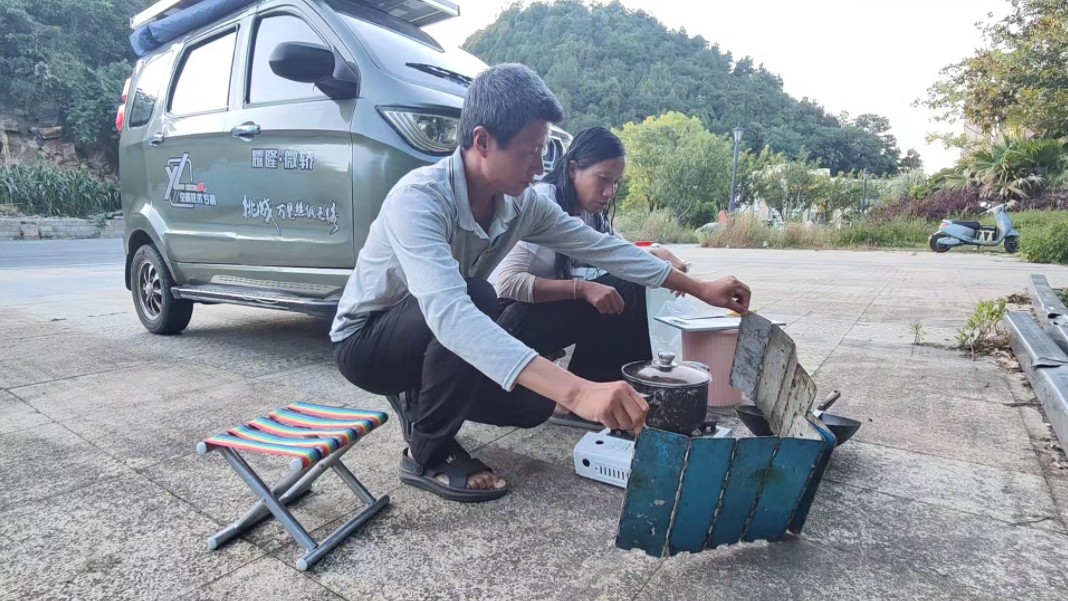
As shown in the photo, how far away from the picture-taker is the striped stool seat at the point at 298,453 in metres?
1.42

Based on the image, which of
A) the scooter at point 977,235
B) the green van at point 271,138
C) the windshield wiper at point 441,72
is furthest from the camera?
the scooter at point 977,235

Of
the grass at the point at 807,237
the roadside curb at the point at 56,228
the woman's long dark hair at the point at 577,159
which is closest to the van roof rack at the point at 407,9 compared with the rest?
the woman's long dark hair at the point at 577,159

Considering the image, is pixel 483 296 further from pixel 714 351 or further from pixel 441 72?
pixel 441 72

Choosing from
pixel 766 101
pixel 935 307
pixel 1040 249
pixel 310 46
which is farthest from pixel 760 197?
pixel 766 101

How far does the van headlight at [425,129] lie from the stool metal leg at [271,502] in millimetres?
1667

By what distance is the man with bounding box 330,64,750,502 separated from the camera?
1.46 meters

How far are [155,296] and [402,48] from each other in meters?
2.45

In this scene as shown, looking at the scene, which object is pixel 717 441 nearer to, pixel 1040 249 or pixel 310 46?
pixel 310 46

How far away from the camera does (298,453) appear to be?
1375mm

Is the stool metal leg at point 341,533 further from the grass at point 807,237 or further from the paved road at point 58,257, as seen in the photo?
the grass at point 807,237

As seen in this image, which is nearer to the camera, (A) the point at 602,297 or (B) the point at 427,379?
(B) the point at 427,379

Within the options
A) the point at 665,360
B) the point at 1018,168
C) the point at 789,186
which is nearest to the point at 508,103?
the point at 665,360

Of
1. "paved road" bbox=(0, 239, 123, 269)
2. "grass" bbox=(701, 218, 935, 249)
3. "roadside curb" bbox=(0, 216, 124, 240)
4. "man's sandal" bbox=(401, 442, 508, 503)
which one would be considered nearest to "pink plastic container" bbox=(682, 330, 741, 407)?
"man's sandal" bbox=(401, 442, 508, 503)

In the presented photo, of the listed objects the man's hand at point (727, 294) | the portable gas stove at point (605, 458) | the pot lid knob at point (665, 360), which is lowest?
the portable gas stove at point (605, 458)
